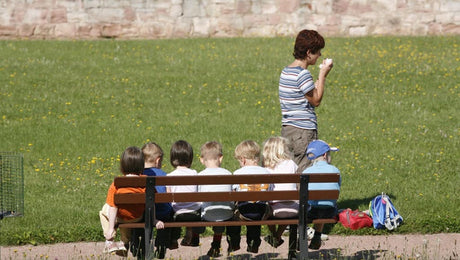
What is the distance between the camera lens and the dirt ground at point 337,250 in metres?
7.04

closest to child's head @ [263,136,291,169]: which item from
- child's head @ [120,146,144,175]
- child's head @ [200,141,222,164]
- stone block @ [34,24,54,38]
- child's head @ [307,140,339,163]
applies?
child's head @ [307,140,339,163]

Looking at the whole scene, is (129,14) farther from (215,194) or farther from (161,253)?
(215,194)

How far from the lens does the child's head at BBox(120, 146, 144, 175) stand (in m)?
6.56

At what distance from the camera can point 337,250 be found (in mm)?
7355

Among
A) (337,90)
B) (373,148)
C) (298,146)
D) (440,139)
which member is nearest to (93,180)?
(298,146)

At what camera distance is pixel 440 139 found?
11.7 m

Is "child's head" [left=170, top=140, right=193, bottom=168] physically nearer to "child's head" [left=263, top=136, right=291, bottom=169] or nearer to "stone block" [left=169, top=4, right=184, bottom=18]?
"child's head" [left=263, top=136, right=291, bottom=169]

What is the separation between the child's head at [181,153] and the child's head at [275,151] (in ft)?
2.31

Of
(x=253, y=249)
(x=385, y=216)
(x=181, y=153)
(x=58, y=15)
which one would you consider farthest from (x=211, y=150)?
(x=58, y=15)

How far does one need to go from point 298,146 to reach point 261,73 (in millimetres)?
7984

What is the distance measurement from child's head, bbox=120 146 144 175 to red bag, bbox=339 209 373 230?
7.89 feet

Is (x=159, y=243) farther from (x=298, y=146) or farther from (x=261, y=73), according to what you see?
(x=261, y=73)

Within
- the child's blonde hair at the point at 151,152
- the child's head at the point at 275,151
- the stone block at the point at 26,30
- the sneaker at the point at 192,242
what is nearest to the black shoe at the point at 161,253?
the sneaker at the point at 192,242

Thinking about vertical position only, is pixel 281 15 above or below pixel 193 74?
above
